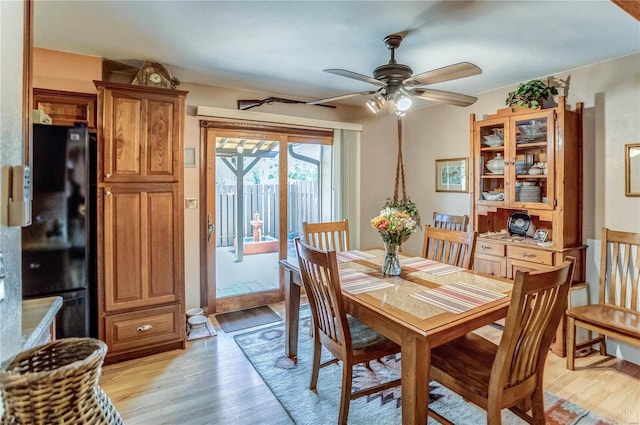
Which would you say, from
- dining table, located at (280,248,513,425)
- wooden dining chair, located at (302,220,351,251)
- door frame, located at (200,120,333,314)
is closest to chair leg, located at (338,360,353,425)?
dining table, located at (280,248,513,425)

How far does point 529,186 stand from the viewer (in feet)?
10.2

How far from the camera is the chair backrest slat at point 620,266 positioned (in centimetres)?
261

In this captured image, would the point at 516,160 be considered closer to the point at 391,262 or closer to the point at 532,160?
the point at 532,160

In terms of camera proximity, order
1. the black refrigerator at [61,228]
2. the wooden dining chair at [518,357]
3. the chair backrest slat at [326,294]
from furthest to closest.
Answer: the black refrigerator at [61,228]
the chair backrest slat at [326,294]
the wooden dining chair at [518,357]

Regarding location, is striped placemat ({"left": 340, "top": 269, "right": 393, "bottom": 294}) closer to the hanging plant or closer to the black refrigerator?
the black refrigerator

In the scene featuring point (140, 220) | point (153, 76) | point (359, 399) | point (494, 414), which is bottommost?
point (359, 399)

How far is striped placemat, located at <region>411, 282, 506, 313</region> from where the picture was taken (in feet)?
5.75

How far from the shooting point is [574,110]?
2990 millimetres

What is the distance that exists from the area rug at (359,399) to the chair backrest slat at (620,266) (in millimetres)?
1079

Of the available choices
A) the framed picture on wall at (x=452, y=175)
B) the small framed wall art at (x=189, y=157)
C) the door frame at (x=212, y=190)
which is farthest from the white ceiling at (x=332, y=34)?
the framed picture on wall at (x=452, y=175)

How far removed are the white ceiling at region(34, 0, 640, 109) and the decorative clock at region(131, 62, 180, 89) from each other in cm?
8

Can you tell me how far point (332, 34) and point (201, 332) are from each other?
2768 millimetres

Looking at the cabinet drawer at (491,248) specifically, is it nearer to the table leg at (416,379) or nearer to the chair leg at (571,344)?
the chair leg at (571,344)

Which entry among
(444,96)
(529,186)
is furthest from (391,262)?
(529,186)
